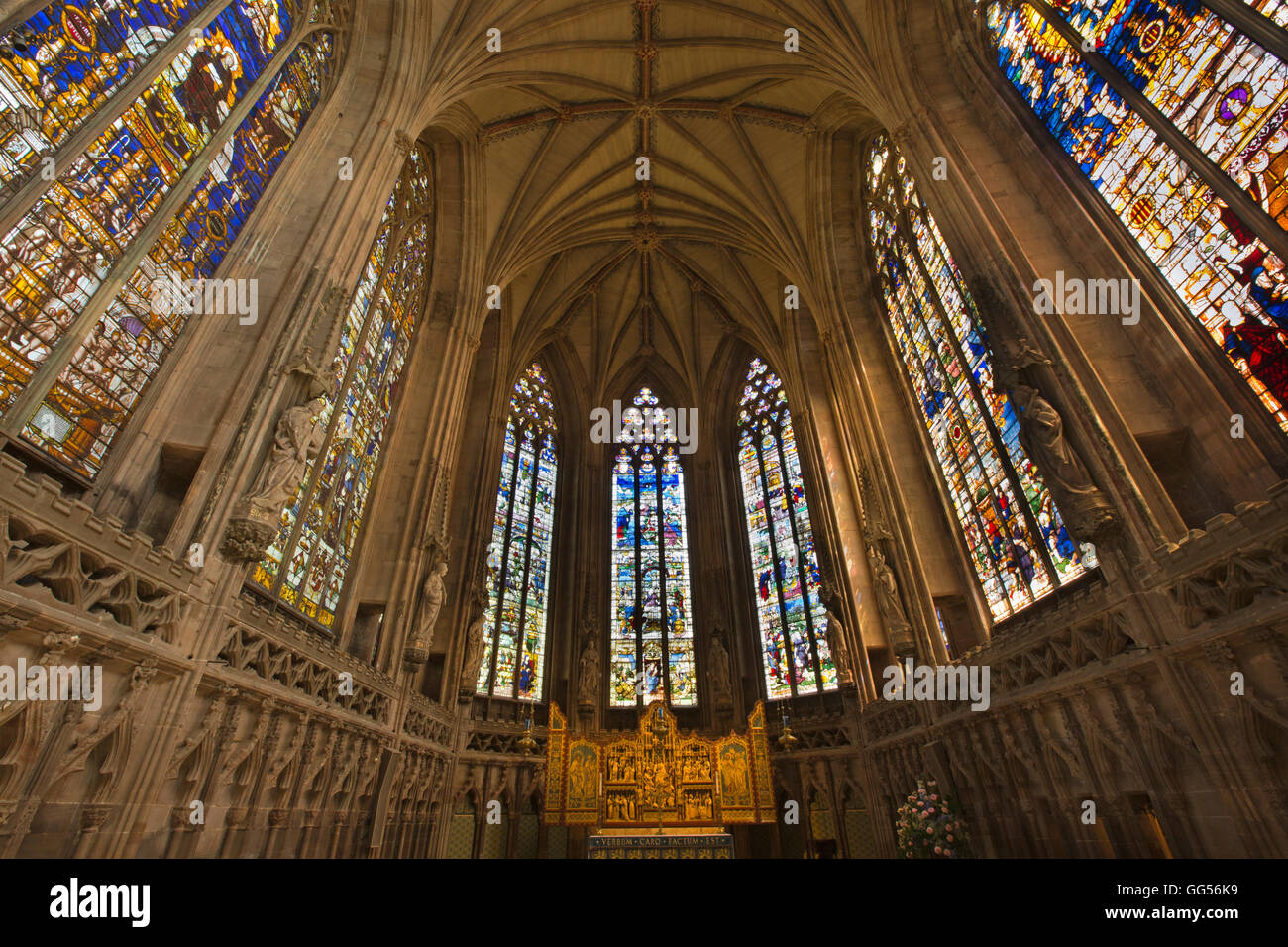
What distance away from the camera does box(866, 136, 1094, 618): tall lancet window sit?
9.95 meters

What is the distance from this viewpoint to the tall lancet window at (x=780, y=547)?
1831 centimetres

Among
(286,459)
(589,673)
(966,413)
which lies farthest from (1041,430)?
(589,673)

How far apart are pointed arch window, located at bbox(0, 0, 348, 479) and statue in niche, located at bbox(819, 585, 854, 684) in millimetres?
13958

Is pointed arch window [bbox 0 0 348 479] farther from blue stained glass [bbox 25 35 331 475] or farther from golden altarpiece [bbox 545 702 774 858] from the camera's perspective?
golden altarpiece [bbox 545 702 774 858]

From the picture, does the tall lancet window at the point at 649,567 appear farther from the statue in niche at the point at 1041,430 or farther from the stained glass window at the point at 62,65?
the stained glass window at the point at 62,65

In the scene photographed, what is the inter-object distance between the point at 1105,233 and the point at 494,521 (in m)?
16.2

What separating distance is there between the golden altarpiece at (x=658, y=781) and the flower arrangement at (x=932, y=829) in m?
2.61

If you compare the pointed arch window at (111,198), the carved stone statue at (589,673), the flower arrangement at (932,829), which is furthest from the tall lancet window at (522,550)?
the pointed arch window at (111,198)

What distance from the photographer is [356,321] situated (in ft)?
40.5

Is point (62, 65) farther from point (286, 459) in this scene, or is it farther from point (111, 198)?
point (286, 459)

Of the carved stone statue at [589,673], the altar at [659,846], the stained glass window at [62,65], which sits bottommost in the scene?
the altar at [659,846]

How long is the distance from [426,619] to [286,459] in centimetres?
640

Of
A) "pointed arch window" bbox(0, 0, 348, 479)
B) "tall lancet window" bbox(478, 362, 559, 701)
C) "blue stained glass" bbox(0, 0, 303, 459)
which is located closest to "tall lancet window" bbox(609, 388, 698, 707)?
"tall lancet window" bbox(478, 362, 559, 701)

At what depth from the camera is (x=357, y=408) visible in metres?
12.4
